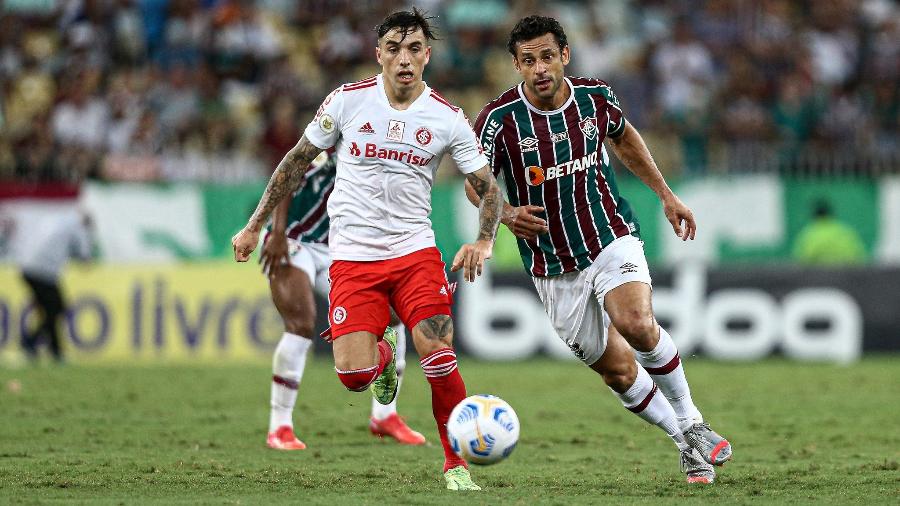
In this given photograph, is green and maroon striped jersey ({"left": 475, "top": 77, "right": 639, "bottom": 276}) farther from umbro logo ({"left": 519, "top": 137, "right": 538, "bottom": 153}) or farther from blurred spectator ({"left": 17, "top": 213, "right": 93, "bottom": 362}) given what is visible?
blurred spectator ({"left": 17, "top": 213, "right": 93, "bottom": 362})

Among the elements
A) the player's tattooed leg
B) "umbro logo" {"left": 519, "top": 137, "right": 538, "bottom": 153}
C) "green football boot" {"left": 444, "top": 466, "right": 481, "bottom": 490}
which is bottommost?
"green football boot" {"left": 444, "top": 466, "right": 481, "bottom": 490}

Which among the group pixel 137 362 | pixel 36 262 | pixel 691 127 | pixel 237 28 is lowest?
pixel 137 362

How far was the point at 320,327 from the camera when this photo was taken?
18.0 metres

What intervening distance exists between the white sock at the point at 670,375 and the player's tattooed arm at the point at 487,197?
1212 mm

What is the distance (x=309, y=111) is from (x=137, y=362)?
5.47 metres

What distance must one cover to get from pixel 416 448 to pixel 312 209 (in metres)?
2.01

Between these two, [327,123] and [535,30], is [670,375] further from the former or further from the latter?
[327,123]

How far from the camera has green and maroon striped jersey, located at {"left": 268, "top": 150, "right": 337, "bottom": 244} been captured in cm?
1065

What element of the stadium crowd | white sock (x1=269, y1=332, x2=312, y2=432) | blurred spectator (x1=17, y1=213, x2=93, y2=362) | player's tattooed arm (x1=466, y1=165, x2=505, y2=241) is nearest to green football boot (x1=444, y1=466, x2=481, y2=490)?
player's tattooed arm (x1=466, y1=165, x2=505, y2=241)

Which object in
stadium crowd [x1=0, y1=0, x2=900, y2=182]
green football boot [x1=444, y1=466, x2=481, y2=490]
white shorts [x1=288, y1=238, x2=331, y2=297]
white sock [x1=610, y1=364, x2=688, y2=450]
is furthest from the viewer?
stadium crowd [x1=0, y1=0, x2=900, y2=182]

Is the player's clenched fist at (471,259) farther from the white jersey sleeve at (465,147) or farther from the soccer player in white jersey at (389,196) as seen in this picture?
the white jersey sleeve at (465,147)

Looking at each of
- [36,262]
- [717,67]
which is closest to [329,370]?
[36,262]

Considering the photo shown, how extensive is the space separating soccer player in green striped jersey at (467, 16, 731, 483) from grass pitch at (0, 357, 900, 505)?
56 centimetres

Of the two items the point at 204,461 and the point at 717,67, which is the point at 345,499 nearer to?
the point at 204,461
